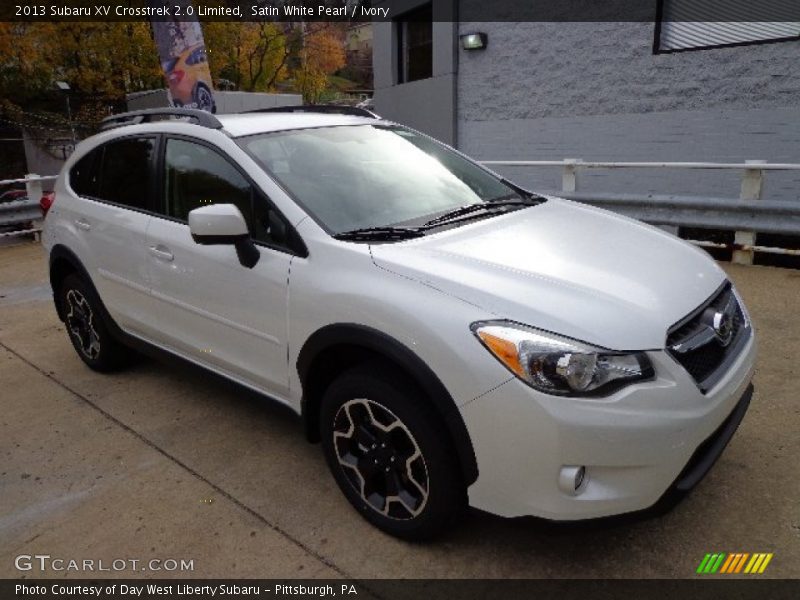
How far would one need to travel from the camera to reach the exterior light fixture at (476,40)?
11336mm

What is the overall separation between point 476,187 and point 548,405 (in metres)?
1.75

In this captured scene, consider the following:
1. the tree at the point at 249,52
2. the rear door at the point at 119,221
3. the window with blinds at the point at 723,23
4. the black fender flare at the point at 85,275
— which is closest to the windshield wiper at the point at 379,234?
the rear door at the point at 119,221

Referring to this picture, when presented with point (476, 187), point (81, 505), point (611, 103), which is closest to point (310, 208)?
point (476, 187)

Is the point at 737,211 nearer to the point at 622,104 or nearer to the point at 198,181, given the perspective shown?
the point at 622,104

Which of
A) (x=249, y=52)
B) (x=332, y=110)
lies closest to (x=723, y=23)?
(x=332, y=110)

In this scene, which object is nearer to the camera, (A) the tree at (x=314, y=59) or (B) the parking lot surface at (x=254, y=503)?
(B) the parking lot surface at (x=254, y=503)

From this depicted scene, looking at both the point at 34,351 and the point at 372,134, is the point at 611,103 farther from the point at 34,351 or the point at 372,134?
the point at 34,351

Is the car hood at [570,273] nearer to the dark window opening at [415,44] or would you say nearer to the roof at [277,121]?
the roof at [277,121]

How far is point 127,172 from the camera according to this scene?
385 cm

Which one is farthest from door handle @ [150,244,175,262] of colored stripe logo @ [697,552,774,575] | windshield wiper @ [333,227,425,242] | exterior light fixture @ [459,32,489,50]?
exterior light fixture @ [459,32,489,50]

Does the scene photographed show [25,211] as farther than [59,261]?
Yes

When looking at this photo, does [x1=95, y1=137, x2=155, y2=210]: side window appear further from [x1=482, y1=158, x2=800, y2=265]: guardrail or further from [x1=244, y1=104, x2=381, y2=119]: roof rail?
[x1=482, y1=158, x2=800, y2=265]: guardrail

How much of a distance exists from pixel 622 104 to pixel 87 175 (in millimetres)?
7868

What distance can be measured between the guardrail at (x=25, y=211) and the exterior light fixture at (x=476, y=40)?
731 centimetres
